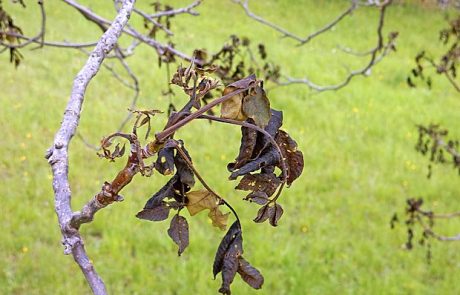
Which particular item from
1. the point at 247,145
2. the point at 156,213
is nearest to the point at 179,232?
the point at 156,213

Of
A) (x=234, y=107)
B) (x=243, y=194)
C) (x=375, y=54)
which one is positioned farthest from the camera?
(x=243, y=194)

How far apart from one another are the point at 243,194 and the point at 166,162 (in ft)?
13.7

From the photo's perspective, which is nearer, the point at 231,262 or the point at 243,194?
the point at 231,262

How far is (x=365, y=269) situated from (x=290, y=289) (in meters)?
0.60

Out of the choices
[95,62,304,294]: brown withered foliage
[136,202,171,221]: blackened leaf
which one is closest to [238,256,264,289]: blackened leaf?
[95,62,304,294]: brown withered foliage

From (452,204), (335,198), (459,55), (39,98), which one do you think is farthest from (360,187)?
(39,98)

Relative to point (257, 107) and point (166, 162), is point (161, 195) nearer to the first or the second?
point (166, 162)

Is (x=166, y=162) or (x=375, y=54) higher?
(x=375, y=54)

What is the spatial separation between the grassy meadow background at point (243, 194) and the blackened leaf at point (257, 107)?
316cm

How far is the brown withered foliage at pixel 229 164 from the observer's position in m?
0.63

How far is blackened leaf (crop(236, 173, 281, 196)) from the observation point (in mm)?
698

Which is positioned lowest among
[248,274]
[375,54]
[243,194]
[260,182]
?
[248,274]

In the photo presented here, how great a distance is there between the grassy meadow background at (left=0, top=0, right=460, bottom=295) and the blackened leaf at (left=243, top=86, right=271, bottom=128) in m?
3.16

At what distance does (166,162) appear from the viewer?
688mm
